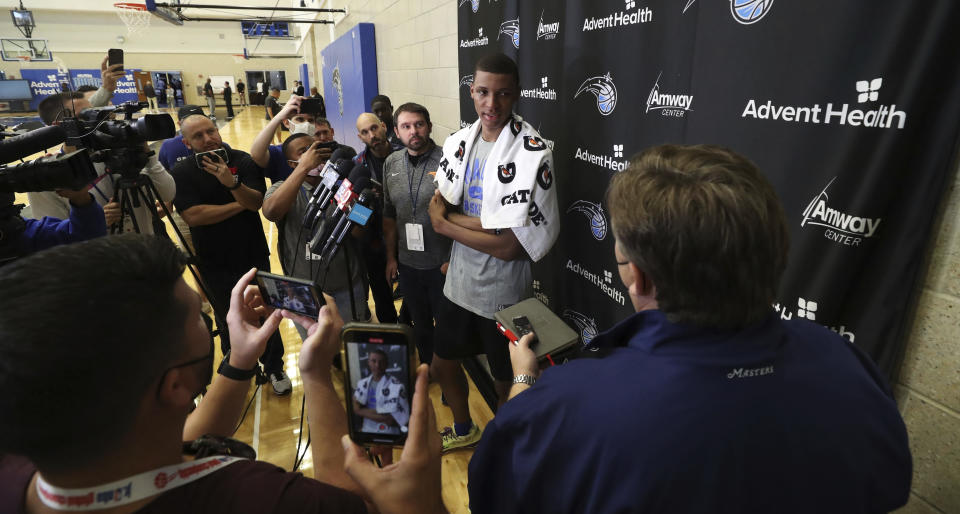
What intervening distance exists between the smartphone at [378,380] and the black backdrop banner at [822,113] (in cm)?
96

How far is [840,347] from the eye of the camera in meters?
0.69

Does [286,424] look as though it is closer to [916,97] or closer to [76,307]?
[76,307]

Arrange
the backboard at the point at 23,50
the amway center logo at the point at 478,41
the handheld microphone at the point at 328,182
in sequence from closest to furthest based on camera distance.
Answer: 1. the handheld microphone at the point at 328,182
2. the amway center logo at the point at 478,41
3. the backboard at the point at 23,50

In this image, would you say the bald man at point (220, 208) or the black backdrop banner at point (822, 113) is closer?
the black backdrop banner at point (822, 113)

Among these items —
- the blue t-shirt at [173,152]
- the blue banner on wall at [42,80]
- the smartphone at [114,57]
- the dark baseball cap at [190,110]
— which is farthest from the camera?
the blue banner on wall at [42,80]

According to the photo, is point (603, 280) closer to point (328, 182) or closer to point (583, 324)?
point (583, 324)

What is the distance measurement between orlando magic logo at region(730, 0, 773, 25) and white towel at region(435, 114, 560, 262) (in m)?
0.68

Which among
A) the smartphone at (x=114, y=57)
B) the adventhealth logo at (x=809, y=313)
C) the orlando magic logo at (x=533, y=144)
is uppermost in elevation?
the smartphone at (x=114, y=57)

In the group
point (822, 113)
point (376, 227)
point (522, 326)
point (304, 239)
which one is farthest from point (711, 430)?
point (376, 227)

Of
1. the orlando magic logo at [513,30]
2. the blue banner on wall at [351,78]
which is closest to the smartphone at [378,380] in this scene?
the orlando magic logo at [513,30]

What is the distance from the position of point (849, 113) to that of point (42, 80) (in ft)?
77.4

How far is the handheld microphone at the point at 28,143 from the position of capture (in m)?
1.30

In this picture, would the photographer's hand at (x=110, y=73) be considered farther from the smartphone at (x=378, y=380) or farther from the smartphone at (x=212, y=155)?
the smartphone at (x=378, y=380)

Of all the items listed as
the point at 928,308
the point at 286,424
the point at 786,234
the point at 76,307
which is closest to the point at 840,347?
the point at 786,234
